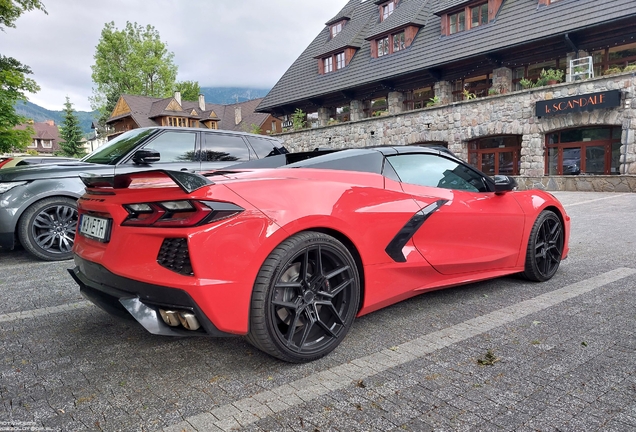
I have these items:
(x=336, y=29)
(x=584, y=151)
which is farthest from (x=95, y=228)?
(x=336, y=29)

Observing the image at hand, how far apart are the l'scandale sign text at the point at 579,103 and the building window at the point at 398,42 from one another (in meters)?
10.2

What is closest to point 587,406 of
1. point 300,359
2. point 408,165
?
point 300,359

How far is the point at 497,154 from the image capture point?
65.9ft

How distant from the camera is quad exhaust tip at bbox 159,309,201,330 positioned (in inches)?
83.8

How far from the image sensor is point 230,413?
1.94m

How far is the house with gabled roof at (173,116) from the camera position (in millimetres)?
47188

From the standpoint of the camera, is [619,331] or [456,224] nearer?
[619,331]

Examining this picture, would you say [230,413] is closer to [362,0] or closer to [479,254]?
[479,254]

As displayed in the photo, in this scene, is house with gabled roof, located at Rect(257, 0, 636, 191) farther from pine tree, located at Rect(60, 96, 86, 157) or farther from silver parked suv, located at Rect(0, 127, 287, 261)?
pine tree, located at Rect(60, 96, 86, 157)

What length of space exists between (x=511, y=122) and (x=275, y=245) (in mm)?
18621

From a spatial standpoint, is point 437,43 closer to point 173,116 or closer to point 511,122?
point 511,122

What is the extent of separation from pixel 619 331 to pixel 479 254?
3.47ft

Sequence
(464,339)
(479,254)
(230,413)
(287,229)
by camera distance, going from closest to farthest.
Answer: (230,413) → (287,229) → (464,339) → (479,254)

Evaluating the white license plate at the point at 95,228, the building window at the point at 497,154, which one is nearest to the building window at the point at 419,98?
the building window at the point at 497,154
